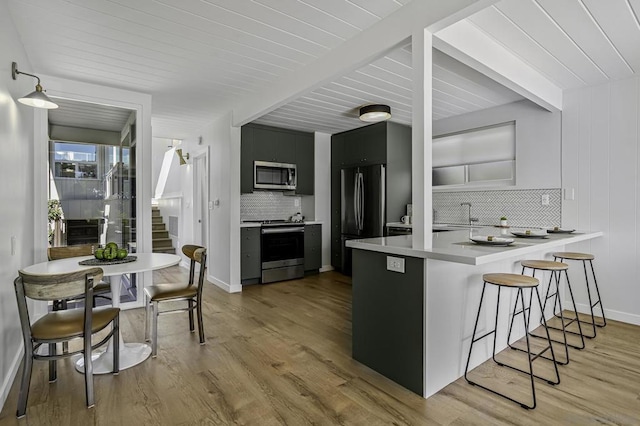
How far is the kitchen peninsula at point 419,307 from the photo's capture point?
2062mm

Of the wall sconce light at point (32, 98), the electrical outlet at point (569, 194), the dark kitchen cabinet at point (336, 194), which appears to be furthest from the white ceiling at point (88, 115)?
the electrical outlet at point (569, 194)

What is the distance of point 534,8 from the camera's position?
7.22 ft

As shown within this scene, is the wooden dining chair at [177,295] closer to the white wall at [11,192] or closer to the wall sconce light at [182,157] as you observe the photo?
the white wall at [11,192]

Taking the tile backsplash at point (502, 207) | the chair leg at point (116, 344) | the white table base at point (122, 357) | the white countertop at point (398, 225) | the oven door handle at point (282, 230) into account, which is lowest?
the white table base at point (122, 357)

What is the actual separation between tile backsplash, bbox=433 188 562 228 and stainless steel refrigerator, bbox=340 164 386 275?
85cm

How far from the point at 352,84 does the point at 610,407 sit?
326 cm

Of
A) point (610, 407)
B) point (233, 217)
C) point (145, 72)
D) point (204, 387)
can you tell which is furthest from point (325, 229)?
point (610, 407)

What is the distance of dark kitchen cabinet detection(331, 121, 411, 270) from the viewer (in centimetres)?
517

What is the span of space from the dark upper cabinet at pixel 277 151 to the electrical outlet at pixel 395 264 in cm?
339

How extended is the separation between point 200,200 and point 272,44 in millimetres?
4017

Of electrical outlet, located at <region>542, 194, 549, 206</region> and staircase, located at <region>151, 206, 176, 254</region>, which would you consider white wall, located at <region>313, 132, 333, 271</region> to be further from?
staircase, located at <region>151, 206, 176, 254</region>

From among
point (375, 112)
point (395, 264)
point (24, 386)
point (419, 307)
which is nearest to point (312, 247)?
point (375, 112)

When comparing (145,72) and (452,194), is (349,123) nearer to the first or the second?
(452,194)

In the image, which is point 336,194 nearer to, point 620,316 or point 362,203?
point 362,203
